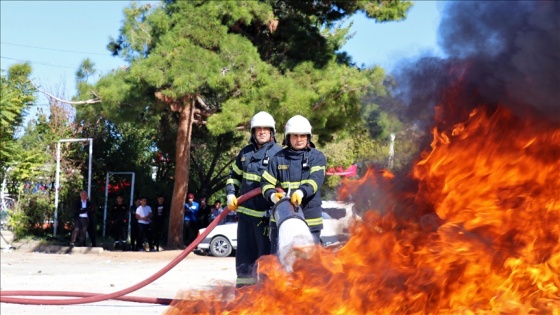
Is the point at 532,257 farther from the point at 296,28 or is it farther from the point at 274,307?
the point at 296,28

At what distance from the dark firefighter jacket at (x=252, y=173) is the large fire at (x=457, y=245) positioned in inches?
104

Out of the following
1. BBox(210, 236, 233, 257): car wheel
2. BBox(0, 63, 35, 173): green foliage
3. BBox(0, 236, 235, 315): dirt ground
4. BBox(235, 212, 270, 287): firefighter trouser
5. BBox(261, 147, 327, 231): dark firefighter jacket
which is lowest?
BBox(0, 236, 235, 315): dirt ground

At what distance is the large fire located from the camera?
4.32 metres

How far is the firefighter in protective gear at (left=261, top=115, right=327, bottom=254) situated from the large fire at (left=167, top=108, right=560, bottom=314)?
6.92ft

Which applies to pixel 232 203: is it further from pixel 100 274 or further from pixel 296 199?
pixel 100 274

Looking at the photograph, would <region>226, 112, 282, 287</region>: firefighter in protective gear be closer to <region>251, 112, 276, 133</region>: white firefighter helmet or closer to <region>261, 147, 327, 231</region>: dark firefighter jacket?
<region>251, 112, 276, 133</region>: white firefighter helmet

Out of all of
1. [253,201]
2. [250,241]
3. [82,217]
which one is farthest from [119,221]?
[253,201]

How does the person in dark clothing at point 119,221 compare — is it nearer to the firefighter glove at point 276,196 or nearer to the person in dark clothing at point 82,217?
the person in dark clothing at point 82,217

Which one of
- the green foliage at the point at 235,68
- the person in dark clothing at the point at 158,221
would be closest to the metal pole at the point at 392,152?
the green foliage at the point at 235,68

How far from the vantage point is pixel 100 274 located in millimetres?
14789

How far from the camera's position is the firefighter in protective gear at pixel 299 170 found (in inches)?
287

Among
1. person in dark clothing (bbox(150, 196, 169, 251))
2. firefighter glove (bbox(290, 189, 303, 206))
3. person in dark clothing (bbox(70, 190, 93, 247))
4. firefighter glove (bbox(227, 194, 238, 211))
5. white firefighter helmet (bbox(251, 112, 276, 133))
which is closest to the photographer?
firefighter glove (bbox(290, 189, 303, 206))

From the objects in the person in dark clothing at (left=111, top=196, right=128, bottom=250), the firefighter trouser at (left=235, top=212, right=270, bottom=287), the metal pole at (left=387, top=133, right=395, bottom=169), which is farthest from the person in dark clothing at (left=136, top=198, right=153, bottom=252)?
the metal pole at (left=387, top=133, right=395, bottom=169)

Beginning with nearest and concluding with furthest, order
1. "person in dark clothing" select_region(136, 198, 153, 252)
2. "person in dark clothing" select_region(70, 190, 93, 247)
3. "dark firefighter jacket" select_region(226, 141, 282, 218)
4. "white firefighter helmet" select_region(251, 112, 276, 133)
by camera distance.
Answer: "dark firefighter jacket" select_region(226, 141, 282, 218) < "white firefighter helmet" select_region(251, 112, 276, 133) < "person in dark clothing" select_region(70, 190, 93, 247) < "person in dark clothing" select_region(136, 198, 153, 252)
